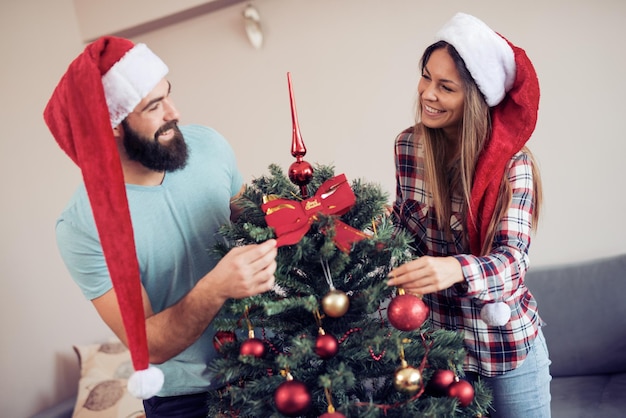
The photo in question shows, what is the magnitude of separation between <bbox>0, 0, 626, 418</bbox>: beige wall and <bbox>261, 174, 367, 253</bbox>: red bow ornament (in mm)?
1421

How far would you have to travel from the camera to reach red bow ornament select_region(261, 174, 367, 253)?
0.92m

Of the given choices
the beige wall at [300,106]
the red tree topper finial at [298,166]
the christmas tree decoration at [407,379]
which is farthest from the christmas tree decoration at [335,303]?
the beige wall at [300,106]

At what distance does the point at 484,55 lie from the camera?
46.6 inches

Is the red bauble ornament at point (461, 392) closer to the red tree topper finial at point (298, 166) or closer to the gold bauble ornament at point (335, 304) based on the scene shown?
the gold bauble ornament at point (335, 304)

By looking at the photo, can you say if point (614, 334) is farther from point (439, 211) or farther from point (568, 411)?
point (439, 211)

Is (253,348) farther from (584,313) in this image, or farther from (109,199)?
(584,313)

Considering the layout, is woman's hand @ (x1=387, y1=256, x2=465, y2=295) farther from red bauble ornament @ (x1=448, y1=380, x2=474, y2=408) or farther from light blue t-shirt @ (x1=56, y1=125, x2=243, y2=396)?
light blue t-shirt @ (x1=56, y1=125, x2=243, y2=396)

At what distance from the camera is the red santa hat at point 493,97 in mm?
1175

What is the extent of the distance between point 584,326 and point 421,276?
1.53m

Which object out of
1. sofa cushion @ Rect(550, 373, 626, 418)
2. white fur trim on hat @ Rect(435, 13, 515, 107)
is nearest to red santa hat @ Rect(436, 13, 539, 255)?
white fur trim on hat @ Rect(435, 13, 515, 107)

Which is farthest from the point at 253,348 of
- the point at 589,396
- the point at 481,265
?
the point at 589,396

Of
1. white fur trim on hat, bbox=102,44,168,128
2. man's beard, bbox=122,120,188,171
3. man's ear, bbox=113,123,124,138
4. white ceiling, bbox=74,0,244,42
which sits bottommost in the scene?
man's beard, bbox=122,120,188,171

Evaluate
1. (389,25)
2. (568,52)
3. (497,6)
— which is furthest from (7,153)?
(568,52)

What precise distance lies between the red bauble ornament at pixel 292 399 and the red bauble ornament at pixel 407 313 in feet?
0.65
